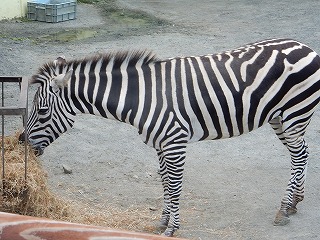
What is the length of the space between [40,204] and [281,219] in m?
2.14

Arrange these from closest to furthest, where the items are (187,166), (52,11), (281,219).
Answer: (281,219)
(187,166)
(52,11)

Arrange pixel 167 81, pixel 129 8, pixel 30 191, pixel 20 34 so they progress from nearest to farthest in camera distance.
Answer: pixel 30 191, pixel 167 81, pixel 20 34, pixel 129 8

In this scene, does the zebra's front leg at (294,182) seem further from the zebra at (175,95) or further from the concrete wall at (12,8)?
the concrete wall at (12,8)

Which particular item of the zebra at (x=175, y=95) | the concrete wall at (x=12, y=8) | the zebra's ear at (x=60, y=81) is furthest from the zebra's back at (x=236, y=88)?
the concrete wall at (x=12, y=8)

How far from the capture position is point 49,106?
5590 millimetres

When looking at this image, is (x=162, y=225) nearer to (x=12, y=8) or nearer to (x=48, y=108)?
(x=48, y=108)

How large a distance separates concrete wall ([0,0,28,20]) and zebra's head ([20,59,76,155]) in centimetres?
852

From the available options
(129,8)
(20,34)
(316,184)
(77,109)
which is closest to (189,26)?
(129,8)

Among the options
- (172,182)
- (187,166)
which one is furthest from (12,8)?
(172,182)

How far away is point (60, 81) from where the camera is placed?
216 inches

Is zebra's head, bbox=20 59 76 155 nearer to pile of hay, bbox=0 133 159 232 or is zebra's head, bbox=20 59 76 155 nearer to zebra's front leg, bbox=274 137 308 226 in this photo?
pile of hay, bbox=0 133 159 232

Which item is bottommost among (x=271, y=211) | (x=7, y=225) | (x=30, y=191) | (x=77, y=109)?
(x=271, y=211)

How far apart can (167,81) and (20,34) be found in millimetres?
7443

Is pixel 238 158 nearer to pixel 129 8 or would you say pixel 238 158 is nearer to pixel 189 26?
pixel 189 26
